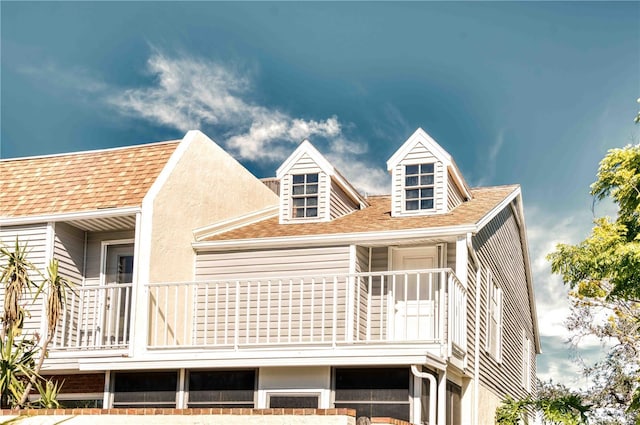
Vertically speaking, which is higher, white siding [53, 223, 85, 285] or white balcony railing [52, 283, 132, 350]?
white siding [53, 223, 85, 285]

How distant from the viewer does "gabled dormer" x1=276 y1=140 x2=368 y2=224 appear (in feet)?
65.5

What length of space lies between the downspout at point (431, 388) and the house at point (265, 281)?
0.05 m

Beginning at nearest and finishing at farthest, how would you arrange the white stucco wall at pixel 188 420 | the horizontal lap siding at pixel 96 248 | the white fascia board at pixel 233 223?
1. the white stucco wall at pixel 188 420
2. the horizontal lap siding at pixel 96 248
3. the white fascia board at pixel 233 223

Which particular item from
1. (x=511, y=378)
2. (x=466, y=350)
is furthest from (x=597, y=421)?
(x=466, y=350)

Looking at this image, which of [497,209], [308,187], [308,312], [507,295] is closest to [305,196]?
[308,187]

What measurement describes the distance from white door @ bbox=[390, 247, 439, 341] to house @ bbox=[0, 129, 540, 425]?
29mm

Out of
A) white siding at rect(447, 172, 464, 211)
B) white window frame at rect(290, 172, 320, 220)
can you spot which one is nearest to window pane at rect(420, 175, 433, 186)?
white siding at rect(447, 172, 464, 211)

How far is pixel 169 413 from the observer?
1109 centimetres

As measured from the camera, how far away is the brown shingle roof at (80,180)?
18109 mm

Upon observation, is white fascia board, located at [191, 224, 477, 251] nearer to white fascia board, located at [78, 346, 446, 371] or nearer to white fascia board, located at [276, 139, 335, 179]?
white fascia board, located at [276, 139, 335, 179]

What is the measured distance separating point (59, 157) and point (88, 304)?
4.49m

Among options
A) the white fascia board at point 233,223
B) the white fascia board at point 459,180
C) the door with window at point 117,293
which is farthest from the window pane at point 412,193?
the door with window at point 117,293

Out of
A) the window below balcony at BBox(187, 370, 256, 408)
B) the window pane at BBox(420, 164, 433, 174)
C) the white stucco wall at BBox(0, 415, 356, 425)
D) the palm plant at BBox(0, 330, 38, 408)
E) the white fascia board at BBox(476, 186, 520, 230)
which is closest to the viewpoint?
the white stucco wall at BBox(0, 415, 356, 425)

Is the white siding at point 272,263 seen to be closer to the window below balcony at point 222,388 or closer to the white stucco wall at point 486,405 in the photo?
the window below balcony at point 222,388
